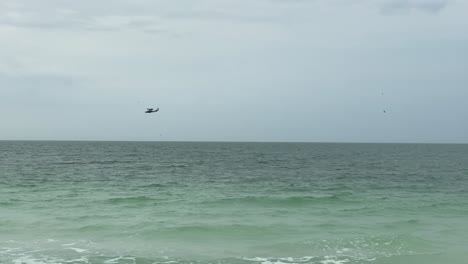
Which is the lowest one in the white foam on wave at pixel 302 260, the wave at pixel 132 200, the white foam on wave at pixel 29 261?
the white foam on wave at pixel 302 260

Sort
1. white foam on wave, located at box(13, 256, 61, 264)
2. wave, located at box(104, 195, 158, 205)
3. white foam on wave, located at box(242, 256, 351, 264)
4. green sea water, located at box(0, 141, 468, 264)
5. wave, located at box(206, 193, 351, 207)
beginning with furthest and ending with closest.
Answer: wave, located at box(104, 195, 158, 205), wave, located at box(206, 193, 351, 207), green sea water, located at box(0, 141, 468, 264), white foam on wave, located at box(242, 256, 351, 264), white foam on wave, located at box(13, 256, 61, 264)

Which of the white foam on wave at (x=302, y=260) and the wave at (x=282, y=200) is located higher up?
the wave at (x=282, y=200)

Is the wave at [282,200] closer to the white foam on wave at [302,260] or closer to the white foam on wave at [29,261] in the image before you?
the white foam on wave at [302,260]

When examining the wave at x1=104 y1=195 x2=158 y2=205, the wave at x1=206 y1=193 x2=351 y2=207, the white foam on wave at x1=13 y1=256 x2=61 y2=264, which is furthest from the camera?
the wave at x1=104 y1=195 x2=158 y2=205

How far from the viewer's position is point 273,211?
26.2 meters

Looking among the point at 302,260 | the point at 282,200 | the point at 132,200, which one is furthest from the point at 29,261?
the point at 282,200

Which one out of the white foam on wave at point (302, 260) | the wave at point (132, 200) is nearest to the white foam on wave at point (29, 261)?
the white foam on wave at point (302, 260)

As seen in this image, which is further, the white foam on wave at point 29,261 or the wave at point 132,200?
the wave at point 132,200

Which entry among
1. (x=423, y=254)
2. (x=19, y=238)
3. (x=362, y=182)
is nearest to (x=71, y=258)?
(x=19, y=238)

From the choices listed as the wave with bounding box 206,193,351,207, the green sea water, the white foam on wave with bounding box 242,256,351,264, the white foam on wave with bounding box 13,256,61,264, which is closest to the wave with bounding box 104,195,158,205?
the green sea water

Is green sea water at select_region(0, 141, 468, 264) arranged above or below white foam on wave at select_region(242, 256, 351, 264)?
above

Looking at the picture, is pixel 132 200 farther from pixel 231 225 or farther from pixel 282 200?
pixel 231 225

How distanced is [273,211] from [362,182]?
1997 cm

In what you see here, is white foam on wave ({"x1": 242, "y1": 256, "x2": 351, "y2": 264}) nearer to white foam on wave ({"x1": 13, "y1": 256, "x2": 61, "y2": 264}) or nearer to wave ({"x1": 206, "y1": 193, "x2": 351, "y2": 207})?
white foam on wave ({"x1": 13, "y1": 256, "x2": 61, "y2": 264})
